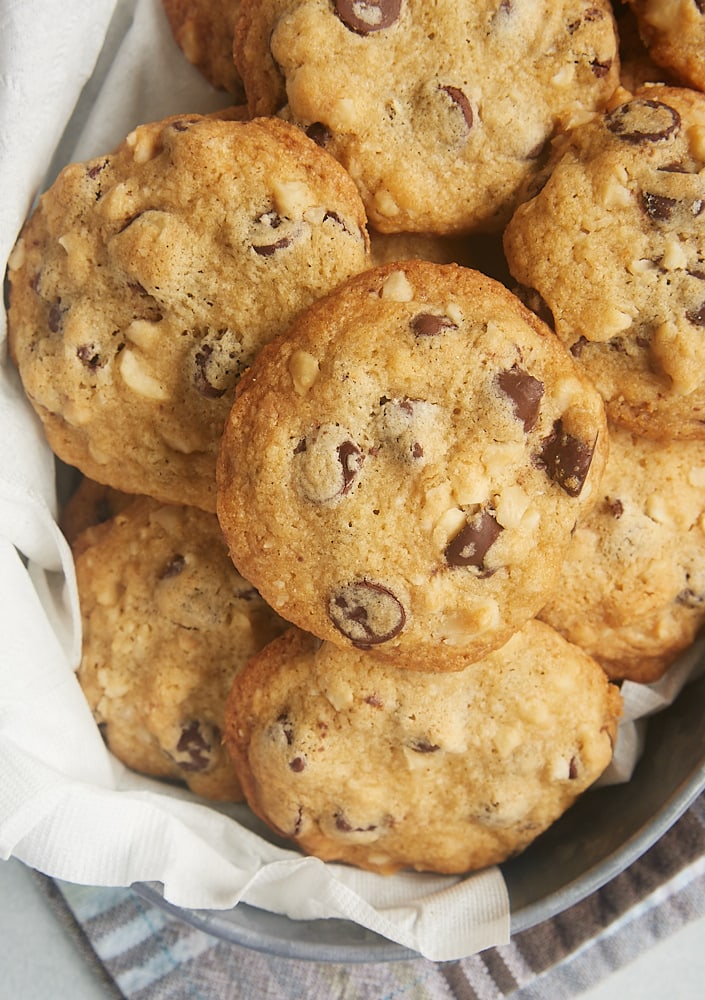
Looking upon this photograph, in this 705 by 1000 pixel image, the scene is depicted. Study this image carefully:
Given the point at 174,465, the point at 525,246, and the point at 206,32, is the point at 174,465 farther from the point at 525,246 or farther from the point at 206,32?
the point at 206,32

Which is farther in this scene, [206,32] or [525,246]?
[206,32]

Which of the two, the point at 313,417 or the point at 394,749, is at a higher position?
the point at 313,417

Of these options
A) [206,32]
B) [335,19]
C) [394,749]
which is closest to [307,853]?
[394,749]

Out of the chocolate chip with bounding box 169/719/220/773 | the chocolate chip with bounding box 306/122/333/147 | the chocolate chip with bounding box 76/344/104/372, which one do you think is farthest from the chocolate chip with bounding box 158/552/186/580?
the chocolate chip with bounding box 306/122/333/147

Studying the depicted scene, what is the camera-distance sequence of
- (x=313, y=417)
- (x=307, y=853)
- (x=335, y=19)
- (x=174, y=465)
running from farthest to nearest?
(x=307, y=853) → (x=174, y=465) → (x=335, y=19) → (x=313, y=417)

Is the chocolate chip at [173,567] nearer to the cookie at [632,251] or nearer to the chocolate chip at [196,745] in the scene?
the chocolate chip at [196,745]

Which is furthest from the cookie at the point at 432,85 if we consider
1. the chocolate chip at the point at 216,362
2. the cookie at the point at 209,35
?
the chocolate chip at the point at 216,362

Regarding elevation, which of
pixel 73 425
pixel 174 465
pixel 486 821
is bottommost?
pixel 486 821
